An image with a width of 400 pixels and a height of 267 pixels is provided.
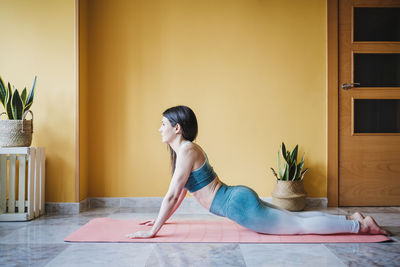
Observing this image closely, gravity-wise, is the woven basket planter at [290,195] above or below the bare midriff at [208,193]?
below

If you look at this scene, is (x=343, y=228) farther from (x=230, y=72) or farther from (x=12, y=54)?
(x=12, y=54)

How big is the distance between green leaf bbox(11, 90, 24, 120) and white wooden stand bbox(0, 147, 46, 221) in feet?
0.84

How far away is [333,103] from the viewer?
3.18m

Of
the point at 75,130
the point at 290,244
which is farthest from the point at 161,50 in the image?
the point at 290,244

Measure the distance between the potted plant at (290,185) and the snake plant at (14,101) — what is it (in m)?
2.10

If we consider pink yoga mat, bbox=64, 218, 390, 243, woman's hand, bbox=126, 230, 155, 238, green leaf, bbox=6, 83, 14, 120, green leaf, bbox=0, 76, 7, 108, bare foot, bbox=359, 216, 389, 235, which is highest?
green leaf, bbox=0, 76, 7, 108

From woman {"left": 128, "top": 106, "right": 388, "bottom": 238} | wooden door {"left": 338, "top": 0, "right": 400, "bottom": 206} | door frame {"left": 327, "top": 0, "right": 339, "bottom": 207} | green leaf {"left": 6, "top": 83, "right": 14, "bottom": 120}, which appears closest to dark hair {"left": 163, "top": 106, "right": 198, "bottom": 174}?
woman {"left": 128, "top": 106, "right": 388, "bottom": 238}

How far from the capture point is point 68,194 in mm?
2893

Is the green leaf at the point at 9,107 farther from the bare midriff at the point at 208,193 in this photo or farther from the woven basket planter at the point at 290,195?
the woven basket planter at the point at 290,195

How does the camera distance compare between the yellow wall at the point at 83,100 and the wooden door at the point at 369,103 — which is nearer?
the yellow wall at the point at 83,100

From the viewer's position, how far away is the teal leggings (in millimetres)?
2006

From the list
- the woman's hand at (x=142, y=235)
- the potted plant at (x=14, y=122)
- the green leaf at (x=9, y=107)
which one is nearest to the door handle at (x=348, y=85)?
the woman's hand at (x=142, y=235)

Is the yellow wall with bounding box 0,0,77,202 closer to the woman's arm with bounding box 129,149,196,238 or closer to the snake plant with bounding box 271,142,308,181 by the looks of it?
the woman's arm with bounding box 129,149,196,238

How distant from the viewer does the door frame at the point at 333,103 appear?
3174mm
